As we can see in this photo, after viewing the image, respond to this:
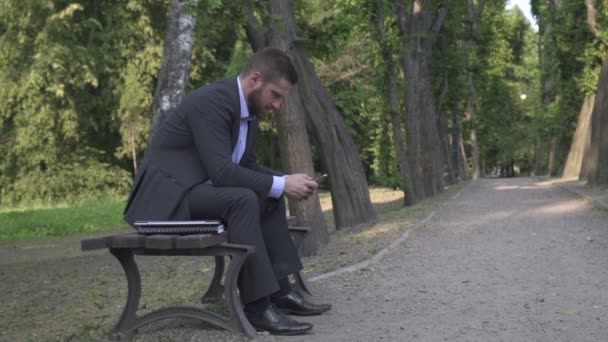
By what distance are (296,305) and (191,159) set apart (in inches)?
51.7

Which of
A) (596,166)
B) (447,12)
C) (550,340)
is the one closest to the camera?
(550,340)

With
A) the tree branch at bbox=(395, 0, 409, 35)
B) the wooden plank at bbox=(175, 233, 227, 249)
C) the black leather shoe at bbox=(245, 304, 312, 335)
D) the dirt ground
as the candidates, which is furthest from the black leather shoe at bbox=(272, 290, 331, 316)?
the tree branch at bbox=(395, 0, 409, 35)

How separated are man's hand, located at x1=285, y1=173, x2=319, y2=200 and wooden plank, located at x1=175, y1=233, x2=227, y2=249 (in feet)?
2.06

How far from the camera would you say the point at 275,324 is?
550 cm

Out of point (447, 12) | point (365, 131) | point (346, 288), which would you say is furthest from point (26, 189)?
point (346, 288)

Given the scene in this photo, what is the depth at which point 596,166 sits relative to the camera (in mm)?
23203

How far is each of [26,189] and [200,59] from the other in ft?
30.1

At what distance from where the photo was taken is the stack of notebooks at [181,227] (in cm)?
527

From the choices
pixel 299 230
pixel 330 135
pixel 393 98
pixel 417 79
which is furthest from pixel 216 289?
pixel 417 79

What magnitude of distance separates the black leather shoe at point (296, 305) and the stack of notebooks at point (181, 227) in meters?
1.07

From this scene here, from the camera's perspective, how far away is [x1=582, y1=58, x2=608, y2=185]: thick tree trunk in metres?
22.5

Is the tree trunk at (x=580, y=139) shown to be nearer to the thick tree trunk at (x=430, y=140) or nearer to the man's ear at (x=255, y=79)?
the thick tree trunk at (x=430, y=140)

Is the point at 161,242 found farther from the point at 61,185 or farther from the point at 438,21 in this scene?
the point at 61,185

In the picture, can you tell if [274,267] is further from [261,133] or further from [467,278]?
[261,133]
